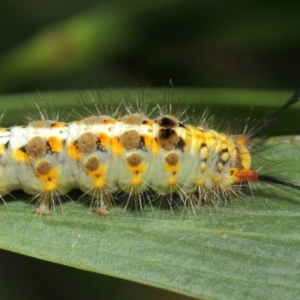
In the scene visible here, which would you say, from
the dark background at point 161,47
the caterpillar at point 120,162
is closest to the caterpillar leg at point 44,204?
the caterpillar at point 120,162

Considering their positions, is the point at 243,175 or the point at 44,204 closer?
the point at 44,204

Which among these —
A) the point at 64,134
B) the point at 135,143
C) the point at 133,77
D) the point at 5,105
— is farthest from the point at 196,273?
the point at 133,77

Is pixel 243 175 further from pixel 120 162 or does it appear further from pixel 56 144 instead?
pixel 56 144

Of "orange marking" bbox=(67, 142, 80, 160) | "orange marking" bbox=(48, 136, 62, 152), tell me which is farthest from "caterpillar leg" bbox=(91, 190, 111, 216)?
"orange marking" bbox=(48, 136, 62, 152)

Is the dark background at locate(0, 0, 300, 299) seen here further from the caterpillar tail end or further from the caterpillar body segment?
the caterpillar tail end

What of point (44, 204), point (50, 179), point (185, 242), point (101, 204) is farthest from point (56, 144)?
point (185, 242)

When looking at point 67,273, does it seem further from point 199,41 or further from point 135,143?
point 199,41

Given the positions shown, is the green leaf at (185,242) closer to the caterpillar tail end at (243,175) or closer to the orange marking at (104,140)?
the caterpillar tail end at (243,175)
